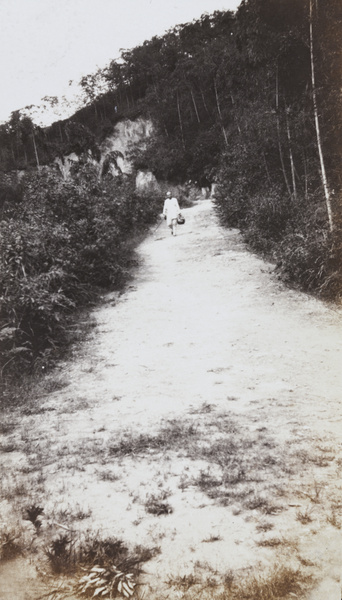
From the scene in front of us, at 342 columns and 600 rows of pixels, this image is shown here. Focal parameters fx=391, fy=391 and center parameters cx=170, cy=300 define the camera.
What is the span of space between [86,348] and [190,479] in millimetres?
4094

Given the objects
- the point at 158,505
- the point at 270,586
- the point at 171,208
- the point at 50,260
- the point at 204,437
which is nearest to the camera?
the point at 270,586

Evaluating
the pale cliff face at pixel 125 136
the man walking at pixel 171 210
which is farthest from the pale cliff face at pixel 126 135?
the man walking at pixel 171 210

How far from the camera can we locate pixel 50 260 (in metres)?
8.82

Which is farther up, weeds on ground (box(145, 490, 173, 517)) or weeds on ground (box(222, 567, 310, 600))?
weeds on ground (box(222, 567, 310, 600))

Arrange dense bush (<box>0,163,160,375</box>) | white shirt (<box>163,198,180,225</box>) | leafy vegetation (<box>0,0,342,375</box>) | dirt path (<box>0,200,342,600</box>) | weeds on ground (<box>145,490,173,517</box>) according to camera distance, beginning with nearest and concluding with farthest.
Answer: dirt path (<box>0,200,342,600</box>) < weeds on ground (<box>145,490,173,517</box>) < dense bush (<box>0,163,160,375</box>) < leafy vegetation (<box>0,0,342,375</box>) < white shirt (<box>163,198,180,225</box>)

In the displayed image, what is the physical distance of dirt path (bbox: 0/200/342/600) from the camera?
269 centimetres

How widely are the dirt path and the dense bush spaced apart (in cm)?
89

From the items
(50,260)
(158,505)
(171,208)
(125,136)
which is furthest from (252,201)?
(125,136)

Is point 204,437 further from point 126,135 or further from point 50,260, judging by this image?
point 126,135

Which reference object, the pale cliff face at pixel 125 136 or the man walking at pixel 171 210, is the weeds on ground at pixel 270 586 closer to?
the man walking at pixel 171 210

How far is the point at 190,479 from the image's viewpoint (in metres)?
3.47

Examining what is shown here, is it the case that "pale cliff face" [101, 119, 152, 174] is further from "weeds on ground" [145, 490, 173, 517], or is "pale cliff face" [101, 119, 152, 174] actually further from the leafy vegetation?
"weeds on ground" [145, 490, 173, 517]

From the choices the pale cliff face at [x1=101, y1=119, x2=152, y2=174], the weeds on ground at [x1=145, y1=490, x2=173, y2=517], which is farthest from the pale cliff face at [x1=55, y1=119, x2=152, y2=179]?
the weeds on ground at [x1=145, y1=490, x2=173, y2=517]

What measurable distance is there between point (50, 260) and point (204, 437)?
606cm
